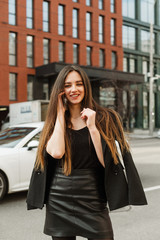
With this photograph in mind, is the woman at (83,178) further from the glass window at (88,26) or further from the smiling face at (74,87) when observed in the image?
the glass window at (88,26)

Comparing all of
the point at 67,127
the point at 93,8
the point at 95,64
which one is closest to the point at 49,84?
the point at 95,64

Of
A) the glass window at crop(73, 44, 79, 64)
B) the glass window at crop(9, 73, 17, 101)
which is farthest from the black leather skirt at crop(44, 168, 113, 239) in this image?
the glass window at crop(73, 44, 79, 64)

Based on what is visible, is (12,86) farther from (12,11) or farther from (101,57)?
(101,57)

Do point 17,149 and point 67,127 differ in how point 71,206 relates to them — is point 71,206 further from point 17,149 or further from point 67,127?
point 17,149

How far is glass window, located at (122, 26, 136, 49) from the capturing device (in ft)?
130

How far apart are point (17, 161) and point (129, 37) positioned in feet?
122

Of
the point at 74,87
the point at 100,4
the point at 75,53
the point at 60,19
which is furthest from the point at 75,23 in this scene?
the point at 74,87

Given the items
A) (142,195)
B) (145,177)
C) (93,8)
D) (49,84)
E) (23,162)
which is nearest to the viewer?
(142,195)

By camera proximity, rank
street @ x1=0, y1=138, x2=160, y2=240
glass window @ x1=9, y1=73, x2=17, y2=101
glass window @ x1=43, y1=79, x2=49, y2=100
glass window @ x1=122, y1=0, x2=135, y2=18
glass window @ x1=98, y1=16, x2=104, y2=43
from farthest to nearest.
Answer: glass window @ x1=122, y1=0, x2=135, y2=18
glass window @ x1=98, y1=16, x2=104, y2=43
glass window @ x1=43, y1=79, x2=49, y2=100
glass window @ x1=9, y1=73, x2=17, y2=101
street @ x1=0, y1=138, x2=160, y2=240

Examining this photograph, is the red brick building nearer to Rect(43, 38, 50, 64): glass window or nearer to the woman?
Rect(43, 38, 50, 64): glass window

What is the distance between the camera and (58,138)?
2.14 m

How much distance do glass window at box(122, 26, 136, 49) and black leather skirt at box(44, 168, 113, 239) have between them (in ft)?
128

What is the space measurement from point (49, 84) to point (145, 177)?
2516 cm

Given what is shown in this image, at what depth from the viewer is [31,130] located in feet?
20.6
